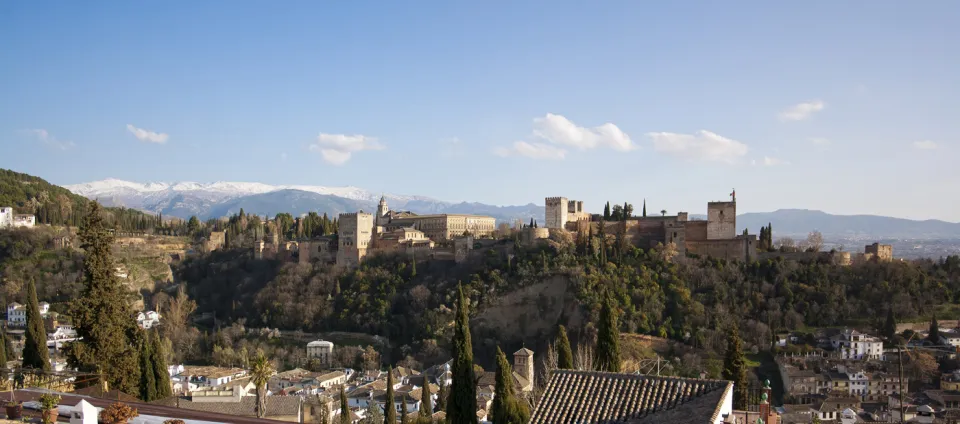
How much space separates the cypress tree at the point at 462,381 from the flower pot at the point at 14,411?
1082 cm

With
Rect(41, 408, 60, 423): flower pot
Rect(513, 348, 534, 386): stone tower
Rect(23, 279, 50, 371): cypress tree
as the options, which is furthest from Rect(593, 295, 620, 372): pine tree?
Rect(23, 279, 50, 371): cypress tree

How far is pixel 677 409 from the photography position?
1032 cm

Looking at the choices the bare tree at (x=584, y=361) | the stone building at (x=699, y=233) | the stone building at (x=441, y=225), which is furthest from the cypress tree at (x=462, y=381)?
the stone building at (x=441, y=225)

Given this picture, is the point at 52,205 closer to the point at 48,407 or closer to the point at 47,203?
the point at 47,203

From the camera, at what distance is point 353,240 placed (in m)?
65.0

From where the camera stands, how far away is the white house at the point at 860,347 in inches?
1642

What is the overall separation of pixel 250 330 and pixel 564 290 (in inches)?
969

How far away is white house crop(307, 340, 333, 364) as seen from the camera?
169 feet

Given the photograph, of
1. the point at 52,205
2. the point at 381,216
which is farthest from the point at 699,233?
the point at 52,205

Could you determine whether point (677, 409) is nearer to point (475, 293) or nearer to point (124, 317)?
point (124, 317)

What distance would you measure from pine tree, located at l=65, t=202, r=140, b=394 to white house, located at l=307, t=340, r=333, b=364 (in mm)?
31195

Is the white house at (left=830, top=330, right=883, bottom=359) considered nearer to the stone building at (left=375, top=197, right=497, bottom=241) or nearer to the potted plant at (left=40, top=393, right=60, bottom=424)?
the stone building at (left=375, top=197, right=497, bottom=241)

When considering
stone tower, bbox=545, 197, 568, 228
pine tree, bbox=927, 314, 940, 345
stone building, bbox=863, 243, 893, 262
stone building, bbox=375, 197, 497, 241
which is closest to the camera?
pine tree, bbox=927, 314, 940, 345

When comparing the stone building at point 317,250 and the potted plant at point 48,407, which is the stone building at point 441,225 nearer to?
the stone building at point 317,250
